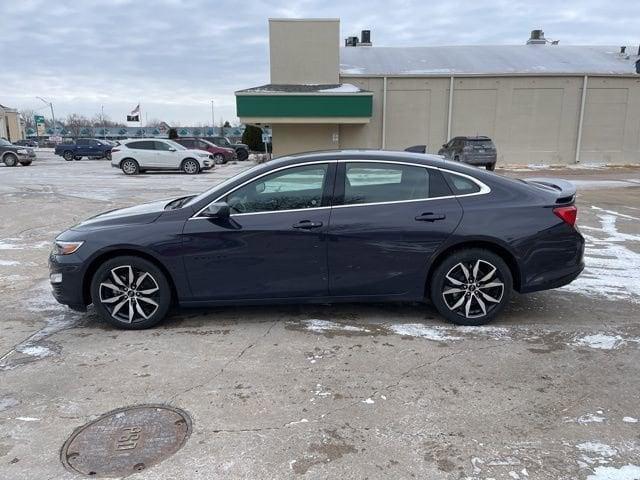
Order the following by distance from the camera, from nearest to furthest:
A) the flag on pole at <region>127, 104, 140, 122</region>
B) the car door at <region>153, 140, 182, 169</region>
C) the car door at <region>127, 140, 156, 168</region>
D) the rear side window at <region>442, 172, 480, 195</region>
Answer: the rear side window at <region>442, 172, 480, 195</region> → the car door at <region>127, 140, 156, 168</region> → the car door at <region>153, 140, 182, 169</region> → the flag on pole at <region>127, 104, 140, 122</region>

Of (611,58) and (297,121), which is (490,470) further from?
(611,58)

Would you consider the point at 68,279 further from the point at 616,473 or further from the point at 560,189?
the point at 560,189

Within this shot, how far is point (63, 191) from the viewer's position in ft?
51.0

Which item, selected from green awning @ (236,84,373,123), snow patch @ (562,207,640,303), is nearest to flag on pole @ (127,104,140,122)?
green awning @ (236,84,373,123)

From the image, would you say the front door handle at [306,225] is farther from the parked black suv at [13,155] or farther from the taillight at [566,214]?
the parked black suv at [13,155]

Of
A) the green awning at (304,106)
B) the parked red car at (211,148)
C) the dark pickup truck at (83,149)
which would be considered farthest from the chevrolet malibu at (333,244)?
the dark pickup truck at (83,149)

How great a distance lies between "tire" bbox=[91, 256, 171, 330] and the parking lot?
0.45 ft

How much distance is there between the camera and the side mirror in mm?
4473

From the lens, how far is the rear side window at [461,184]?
4.68 m

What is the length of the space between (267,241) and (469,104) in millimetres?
26330

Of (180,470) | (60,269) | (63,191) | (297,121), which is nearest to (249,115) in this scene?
(297,121)

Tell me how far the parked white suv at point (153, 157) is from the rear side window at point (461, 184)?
66.1 feet

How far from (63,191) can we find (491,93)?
22.2 meters

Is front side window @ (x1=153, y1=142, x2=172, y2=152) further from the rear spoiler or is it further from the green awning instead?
the rear spoiler
